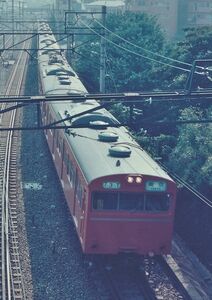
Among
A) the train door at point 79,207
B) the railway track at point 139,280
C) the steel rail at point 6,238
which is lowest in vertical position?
the railway track at point 139,280

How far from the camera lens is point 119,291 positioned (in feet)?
37.5

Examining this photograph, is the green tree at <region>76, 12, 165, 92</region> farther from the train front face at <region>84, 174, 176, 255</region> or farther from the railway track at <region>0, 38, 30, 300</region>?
the train front face at <region>84, 174, 176, 255</region>

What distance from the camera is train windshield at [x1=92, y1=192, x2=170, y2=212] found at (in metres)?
11.5

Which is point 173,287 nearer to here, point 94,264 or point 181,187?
point 94,264

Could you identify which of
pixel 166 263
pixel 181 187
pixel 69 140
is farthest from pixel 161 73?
pixel 166 263

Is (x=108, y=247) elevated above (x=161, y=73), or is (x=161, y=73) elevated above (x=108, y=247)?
(x=161, y=73)

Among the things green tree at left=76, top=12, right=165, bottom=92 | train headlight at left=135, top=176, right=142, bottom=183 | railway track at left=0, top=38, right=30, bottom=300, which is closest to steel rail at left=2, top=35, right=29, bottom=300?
railway track at left=0, top=38, right=30, bottom=300

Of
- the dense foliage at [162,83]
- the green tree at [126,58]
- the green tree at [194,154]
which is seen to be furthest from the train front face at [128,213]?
the green tree at [126,58]

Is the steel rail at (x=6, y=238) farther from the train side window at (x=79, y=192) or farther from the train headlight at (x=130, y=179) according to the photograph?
the train headlight at (x=130, y=179)

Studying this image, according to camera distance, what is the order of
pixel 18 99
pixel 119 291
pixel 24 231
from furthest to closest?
pixel 24 231 < pixel 119 291 < pixel 18 99

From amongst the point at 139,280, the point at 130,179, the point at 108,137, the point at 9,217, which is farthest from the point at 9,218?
the point at 130,179

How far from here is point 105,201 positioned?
1158 cm

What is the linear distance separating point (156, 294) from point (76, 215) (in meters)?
2.51

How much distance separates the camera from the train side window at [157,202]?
11.6m
